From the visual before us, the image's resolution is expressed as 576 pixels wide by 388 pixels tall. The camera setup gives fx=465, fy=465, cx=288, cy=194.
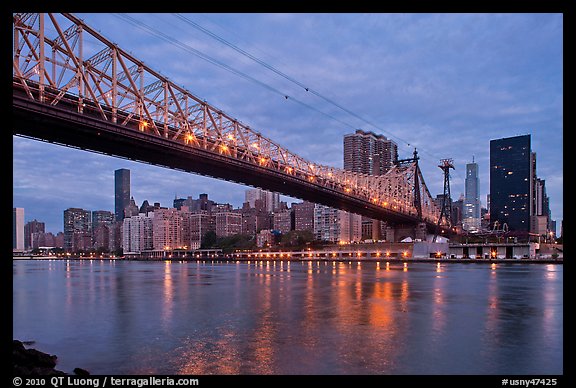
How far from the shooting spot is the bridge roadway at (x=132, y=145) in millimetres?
36000

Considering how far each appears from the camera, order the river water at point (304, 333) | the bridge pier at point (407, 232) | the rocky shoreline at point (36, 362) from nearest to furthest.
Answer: the rocky shoreline at point (36, 362) < the river water at point (304, 333) < the bridge pier at point (407, 232)

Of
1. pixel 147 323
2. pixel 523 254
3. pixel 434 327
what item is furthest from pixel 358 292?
pixel 523 254

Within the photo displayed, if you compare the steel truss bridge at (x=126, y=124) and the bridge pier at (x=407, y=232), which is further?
the bridge pier at (x=407, y=232)

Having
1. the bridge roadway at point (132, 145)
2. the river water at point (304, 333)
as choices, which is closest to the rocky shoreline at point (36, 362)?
the river water at point (304, 333)

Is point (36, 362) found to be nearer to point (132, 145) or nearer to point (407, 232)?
point (132, 145)

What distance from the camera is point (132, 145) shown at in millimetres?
46375

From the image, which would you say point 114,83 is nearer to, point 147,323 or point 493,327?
point 147,323

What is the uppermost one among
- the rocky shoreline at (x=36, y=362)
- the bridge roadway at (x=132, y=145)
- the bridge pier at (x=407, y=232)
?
the bridge roadway at (x=132, y=145)

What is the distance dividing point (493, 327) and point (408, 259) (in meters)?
81.9

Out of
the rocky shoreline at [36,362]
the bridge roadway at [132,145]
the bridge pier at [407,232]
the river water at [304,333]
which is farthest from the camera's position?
the bridge pier at [407,232]

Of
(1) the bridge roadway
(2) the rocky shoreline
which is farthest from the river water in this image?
(1) the bridge roadway

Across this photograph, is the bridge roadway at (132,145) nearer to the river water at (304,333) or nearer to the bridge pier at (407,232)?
the river water at (304,333)

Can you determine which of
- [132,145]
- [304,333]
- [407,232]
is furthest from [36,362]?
[407,232]
